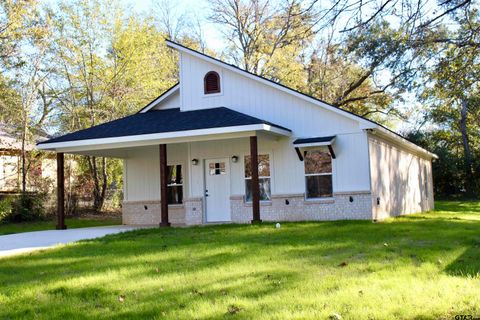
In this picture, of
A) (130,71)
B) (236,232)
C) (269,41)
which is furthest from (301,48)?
(236,232)

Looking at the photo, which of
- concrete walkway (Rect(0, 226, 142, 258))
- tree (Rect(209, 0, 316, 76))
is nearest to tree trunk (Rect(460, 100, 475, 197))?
tree (Rect(209, 0, 316, 76))

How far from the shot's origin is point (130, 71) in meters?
26.1

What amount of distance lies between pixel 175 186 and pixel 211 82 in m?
3.82

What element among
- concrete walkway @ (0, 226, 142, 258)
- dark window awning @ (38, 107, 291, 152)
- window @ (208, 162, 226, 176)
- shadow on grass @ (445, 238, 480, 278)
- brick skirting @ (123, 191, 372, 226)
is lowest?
shadow on grass @ (445, 238, 480, 278)

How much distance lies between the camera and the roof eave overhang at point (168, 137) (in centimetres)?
1418

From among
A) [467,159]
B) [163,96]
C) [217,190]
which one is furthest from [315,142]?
[467,159]

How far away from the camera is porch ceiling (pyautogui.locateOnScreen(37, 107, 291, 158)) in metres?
14.3

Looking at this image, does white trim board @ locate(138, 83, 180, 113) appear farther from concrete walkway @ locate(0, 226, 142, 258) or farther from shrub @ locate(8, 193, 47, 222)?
shrub @ locate(8, 193, 47, 222)

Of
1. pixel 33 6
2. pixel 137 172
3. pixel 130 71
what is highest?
pixel 33 6

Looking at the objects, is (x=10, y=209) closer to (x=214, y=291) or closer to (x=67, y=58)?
(x=67, y=58)

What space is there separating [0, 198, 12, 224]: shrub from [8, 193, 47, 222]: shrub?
205 millimetres

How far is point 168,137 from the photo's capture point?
580 inches

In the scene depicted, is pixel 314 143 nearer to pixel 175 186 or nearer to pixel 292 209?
pixel 292 209

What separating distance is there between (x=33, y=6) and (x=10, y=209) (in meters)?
8.53
